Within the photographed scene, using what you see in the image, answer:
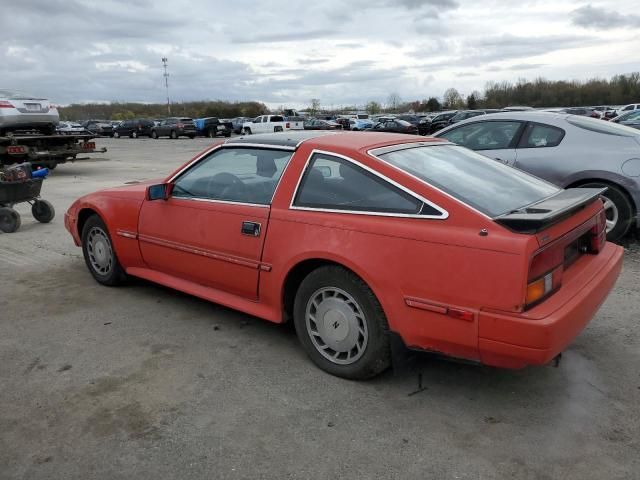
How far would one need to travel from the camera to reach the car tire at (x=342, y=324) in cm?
311

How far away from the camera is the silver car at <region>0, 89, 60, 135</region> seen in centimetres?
1323

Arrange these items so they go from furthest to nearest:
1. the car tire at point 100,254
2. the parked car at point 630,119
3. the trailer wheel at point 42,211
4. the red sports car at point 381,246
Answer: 1. the parked car at point 630,119
2. the trailer wheel at point 42,211
3. the car tire at point 100,254
4. the red sports car at point 381,246

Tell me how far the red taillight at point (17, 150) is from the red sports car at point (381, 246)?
33.9ft

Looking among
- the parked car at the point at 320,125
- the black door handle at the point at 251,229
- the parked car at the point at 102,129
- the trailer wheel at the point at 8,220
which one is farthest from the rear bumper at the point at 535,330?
the parked car at the point at 102,129

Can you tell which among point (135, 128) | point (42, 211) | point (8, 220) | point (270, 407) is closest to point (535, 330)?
point (270, 407)

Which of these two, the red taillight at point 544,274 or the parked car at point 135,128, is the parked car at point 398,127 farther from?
the red taillight at point 544,274

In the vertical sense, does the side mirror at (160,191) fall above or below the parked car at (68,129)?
below

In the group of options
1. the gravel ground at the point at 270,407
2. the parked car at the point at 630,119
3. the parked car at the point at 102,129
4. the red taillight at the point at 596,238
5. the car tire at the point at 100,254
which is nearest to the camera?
the gravel ground at the point at 270,407

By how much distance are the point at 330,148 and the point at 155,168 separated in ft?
45.9

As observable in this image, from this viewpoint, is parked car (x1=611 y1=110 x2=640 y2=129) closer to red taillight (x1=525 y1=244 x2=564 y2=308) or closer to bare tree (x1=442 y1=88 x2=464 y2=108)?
red taillight (x1=525 y1=244 x2=564 y2=308)

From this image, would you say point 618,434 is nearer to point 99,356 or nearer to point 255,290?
point 255,290

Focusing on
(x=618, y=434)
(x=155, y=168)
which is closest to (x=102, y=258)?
(x=618, y=434)

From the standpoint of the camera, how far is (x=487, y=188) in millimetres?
3295

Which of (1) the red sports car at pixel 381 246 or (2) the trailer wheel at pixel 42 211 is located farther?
(2) the trailer wheel at pixel 42 211
